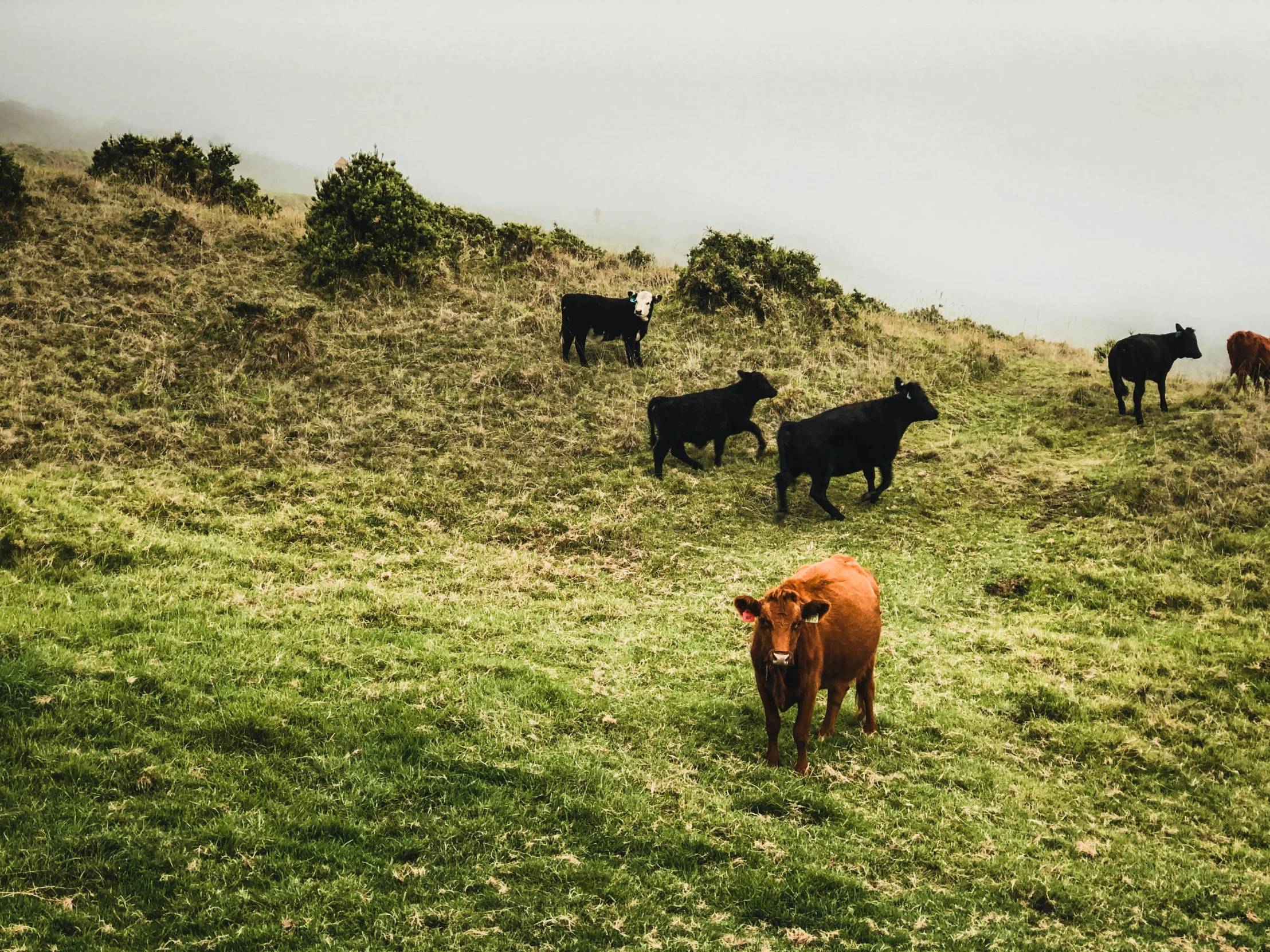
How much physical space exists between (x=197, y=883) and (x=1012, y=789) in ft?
23.0

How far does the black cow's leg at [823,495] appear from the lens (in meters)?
15.2

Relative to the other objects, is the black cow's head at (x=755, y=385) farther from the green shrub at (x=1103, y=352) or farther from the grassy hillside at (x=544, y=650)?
the green shrub at (x=1103, y=352)

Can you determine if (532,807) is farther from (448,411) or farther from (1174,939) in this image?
(448,411)

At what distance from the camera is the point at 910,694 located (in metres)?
9.41

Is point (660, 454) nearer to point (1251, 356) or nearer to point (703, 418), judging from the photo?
point (703, 418)

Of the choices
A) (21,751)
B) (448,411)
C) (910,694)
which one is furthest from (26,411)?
(910,694)

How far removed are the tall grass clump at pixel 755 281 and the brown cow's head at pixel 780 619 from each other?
55.7 ft

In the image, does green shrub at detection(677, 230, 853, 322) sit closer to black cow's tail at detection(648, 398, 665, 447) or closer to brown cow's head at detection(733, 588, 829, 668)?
black cow's tail at detection(648, 398, 665, 447)

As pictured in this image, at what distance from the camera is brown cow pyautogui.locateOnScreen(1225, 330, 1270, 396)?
18906 mm

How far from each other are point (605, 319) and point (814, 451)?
7.31 metres

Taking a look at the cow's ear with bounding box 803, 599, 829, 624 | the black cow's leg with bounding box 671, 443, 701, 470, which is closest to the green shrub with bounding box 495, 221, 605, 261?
the black cow's leg with bounding box 671, 443, 701, 470

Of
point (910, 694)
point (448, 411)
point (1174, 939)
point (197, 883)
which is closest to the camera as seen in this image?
point (197, 883)

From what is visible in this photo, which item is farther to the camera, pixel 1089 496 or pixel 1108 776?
pixel 1089 496

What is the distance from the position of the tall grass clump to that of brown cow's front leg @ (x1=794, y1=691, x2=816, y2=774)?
17.2 metres
